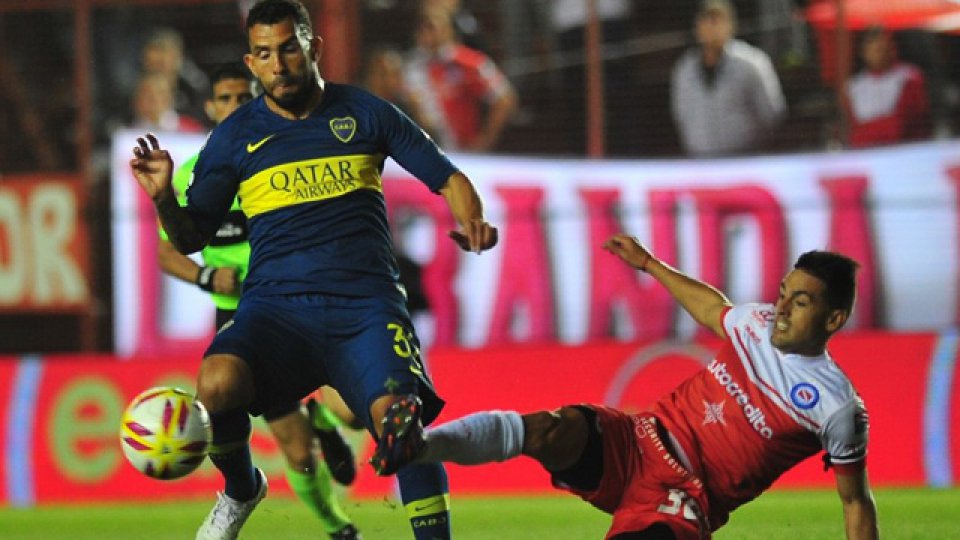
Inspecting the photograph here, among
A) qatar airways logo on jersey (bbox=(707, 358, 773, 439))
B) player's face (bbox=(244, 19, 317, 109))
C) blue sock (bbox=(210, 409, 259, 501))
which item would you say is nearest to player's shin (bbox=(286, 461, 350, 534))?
blue sock (bbox=(210, 409, 259, 501))

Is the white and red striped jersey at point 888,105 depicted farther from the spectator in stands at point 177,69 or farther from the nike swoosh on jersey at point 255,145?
the nike swoosh on jersey at point 255,145

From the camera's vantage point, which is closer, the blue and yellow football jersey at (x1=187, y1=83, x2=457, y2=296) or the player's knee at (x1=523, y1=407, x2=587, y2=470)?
the player's knee at (x1=523, y1=407, x2=587, y2=470)

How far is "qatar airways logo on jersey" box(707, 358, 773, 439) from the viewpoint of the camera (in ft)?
19.3

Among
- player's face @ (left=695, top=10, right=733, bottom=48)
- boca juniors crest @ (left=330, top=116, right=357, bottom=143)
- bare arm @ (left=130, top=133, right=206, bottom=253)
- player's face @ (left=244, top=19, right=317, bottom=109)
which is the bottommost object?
bare arm @ (left=130, top=133, right=206, bottom=253)

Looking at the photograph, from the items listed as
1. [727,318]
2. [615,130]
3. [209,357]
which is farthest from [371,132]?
[615,130]

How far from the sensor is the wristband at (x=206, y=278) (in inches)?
302

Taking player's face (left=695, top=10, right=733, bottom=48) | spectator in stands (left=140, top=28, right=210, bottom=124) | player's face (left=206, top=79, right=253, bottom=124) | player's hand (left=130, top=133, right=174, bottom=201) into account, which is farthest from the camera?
spectator in stands (left=140, top=28, right=210, bottom=124)

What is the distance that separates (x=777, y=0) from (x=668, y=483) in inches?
303

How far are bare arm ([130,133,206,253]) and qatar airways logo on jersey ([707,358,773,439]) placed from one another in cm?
198

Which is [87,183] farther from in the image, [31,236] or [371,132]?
[371,132]

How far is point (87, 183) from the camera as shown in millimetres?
13305

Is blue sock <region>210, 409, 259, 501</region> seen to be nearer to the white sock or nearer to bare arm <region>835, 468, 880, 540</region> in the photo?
the white sock

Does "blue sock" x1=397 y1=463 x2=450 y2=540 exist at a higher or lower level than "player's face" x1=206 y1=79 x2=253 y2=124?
lower

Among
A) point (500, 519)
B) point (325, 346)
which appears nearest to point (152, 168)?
point (325, 346)
